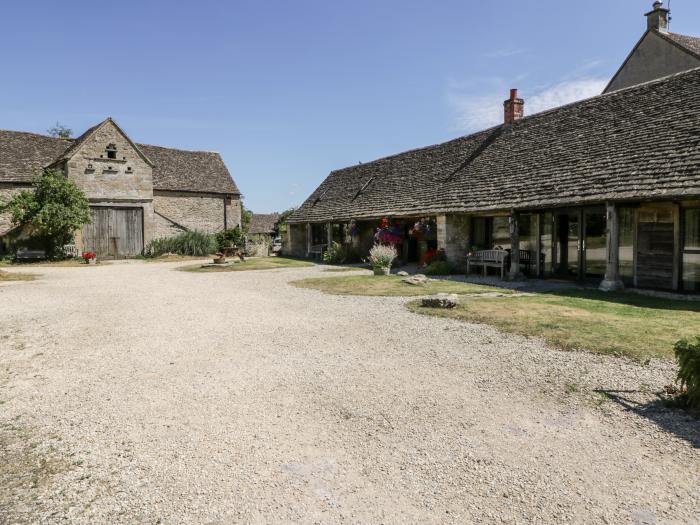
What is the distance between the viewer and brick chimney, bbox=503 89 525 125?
20.0 m

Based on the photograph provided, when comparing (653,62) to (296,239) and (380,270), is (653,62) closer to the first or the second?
(380,270)

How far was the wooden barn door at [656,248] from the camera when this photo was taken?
11.9 metres

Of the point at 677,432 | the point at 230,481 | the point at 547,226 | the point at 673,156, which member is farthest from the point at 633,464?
the point at 547,226

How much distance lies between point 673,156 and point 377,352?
33.4ft

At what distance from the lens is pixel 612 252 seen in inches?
490

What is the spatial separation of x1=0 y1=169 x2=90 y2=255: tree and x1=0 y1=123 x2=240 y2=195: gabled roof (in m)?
3.02

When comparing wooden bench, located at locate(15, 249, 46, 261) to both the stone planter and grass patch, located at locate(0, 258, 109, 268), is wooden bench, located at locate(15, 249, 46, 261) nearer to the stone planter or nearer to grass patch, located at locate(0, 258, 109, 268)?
grass patch, located at locate(0, 258, 109, 268)

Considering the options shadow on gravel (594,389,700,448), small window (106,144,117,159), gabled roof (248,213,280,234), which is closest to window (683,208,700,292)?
shadow on gravel (594,389,700,448)

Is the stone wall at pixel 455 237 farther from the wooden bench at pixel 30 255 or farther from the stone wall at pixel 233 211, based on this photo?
the wooden bench at pixel 30 255

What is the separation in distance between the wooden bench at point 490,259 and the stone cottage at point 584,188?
37 centimetres

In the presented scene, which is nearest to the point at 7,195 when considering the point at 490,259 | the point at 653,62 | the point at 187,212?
the point at 187,212

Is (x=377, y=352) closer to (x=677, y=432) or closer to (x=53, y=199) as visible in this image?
(x=677, y=432)

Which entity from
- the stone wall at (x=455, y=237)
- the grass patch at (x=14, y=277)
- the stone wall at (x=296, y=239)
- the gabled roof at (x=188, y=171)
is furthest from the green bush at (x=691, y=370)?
the gabled roof at (x=188, y=171)

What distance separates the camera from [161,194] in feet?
107
